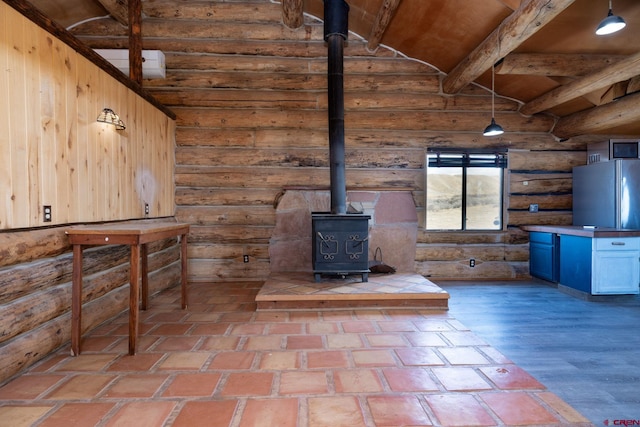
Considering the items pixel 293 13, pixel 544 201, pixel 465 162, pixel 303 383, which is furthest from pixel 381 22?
pixel 303 383

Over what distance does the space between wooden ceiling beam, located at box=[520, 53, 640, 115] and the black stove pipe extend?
113 inches

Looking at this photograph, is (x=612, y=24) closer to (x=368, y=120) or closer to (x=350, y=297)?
(x=368, y=120)

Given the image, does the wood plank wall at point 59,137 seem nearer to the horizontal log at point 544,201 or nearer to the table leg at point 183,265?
the table leg at point 183,265

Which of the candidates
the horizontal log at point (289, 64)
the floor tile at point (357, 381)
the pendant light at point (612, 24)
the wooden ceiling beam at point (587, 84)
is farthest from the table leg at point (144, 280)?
the wooden ceiling beam at point (587, 84)

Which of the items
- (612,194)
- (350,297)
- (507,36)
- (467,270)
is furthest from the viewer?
(467,270)

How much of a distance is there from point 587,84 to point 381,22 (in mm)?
2600

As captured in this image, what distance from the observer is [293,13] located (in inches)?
179

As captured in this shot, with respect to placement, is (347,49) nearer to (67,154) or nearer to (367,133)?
(367,133)

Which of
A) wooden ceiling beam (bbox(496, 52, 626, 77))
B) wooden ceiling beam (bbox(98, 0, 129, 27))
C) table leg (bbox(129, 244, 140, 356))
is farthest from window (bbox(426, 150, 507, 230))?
wooden ceiling beam (bbox(98, 0, 129, 27))

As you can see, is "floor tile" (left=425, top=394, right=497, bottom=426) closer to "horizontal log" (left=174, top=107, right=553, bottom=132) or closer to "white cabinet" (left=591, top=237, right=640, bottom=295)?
"white cabinet" (left=591, top=237, right=640, bottom=295)

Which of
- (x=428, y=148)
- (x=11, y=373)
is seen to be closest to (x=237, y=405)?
(x=11, y=373)

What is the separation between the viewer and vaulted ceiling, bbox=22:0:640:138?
323 centimetres

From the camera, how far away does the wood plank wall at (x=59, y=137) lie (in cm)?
209

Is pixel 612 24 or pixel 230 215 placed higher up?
pixel 612 24
